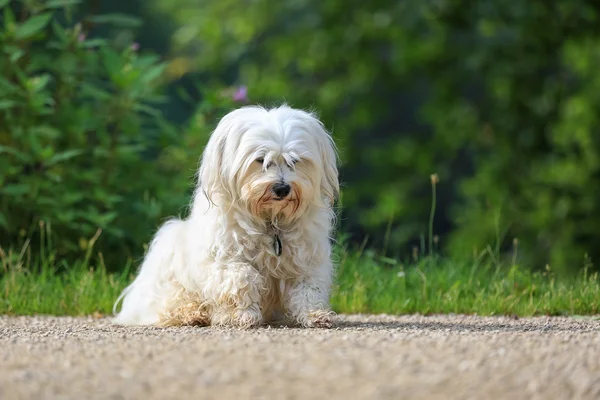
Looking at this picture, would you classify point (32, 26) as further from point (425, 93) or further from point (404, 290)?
point (425, 93)

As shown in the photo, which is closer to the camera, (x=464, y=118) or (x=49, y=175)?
(x=49, y=175)

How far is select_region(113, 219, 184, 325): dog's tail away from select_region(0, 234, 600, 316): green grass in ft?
2.96

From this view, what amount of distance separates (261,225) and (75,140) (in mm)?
3279

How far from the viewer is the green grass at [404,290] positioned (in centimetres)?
754

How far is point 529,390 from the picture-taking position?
408cm

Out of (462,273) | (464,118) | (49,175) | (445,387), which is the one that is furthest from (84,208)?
(464,118)

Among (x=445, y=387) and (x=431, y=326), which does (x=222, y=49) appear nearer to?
(x=431, y=326)

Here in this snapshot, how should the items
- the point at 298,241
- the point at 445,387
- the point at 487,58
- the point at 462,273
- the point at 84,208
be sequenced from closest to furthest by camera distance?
the point at 445,387 → the point at 298,241 → the point at 462,273 → the point at 84,208 → the point at 487,58

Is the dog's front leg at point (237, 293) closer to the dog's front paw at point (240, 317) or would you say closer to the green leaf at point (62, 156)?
the dog's front paw at point (240, 317)

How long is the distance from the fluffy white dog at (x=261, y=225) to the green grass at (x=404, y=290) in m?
1.30

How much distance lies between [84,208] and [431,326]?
12.4ft

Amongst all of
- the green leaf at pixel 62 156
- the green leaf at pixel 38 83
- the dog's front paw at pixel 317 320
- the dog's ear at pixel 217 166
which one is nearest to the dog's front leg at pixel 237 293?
the dog's front paw at pixel 317 320

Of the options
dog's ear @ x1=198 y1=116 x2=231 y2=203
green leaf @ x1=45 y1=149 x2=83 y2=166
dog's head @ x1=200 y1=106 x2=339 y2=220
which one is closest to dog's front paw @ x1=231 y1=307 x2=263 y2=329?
dog's head @ x1=200 y1=106 x2=339 y2=220

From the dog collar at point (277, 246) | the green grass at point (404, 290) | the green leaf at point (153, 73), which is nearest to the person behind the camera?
the dog collar at point (277, 246)
